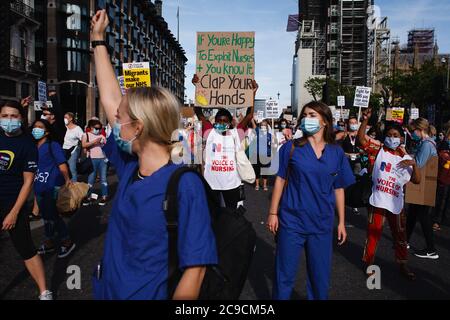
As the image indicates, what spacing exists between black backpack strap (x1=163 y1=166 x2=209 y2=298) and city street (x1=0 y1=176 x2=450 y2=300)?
2679 millimetres

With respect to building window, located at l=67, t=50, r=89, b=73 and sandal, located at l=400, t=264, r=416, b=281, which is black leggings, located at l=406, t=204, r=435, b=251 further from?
building window, located at l=67, t=50, r=89, b=73

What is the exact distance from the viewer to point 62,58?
43094mm

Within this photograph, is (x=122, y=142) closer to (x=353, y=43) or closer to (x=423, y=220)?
(x=423, y=220)

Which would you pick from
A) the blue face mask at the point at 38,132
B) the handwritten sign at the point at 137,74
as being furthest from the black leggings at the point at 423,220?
the handwritten sign at the point at 137,74

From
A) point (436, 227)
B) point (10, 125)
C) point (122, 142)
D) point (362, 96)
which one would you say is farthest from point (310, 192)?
point (362, 96)

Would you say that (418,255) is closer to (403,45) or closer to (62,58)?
(62,58)

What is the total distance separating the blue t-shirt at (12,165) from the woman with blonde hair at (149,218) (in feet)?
8.00

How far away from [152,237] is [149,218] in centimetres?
8

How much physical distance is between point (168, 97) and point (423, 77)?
1714 inches

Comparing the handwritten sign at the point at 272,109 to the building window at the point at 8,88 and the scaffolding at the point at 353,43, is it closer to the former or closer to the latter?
the building window at the point at 8,88

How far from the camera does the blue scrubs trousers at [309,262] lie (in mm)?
3475

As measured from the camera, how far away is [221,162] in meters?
6.20

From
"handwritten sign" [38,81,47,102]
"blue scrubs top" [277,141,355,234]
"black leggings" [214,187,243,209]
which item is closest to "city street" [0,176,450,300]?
"black leggings" [214,187,243,209]

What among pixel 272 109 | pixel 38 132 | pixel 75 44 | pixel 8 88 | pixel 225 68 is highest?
pixel 75 44
